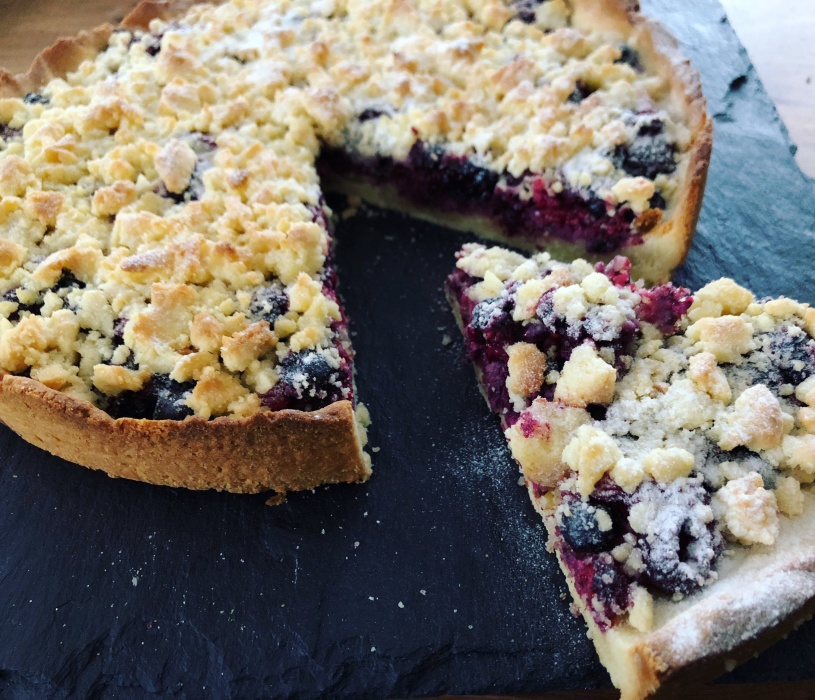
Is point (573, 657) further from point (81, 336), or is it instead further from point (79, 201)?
point (79, 201)

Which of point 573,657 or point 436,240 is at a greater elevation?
point 436,240

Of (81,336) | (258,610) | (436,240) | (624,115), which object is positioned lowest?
(258,610)

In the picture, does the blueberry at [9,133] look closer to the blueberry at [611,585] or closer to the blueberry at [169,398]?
the blueberry at [169,398]

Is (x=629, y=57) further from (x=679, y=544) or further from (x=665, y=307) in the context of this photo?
(x=679, y=544)

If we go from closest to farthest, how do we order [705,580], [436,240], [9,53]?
[705,580]
[436,240]
[9,53]

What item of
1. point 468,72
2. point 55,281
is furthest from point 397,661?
point 468,72

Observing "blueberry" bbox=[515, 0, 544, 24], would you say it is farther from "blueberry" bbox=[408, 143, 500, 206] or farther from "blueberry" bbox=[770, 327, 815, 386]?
"blueberry" bbox=[770, 327, 815, 386]
